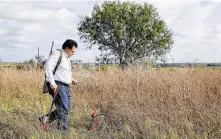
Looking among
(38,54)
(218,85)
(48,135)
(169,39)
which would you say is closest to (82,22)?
(169,39)

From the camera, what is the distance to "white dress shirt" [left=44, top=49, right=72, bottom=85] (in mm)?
6508

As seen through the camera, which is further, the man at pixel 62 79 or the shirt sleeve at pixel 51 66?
the man at pixel 62 79

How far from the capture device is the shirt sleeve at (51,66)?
648 cm

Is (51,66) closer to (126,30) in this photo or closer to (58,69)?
(58,69)

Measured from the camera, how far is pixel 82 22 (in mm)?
43906

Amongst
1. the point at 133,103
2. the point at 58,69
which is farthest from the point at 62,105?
the point at 133,103

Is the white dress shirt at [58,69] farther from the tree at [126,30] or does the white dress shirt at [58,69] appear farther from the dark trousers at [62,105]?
the tree at [126,30]

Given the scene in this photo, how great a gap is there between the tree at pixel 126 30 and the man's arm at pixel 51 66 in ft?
114

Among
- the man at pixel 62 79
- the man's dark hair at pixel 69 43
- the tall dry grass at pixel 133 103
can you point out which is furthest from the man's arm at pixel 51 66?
the tall dry grass at pixel 133 103

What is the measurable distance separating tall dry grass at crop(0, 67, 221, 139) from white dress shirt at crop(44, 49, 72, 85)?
85 cm

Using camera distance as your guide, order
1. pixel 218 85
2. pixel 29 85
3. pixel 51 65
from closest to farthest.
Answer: pixel 51 65 < pixel 218 85 < pixel 29 85

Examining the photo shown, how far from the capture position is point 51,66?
6.61 metres

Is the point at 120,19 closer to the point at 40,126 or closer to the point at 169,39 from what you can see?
the point at 169,39

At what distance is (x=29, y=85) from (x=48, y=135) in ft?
21.4
